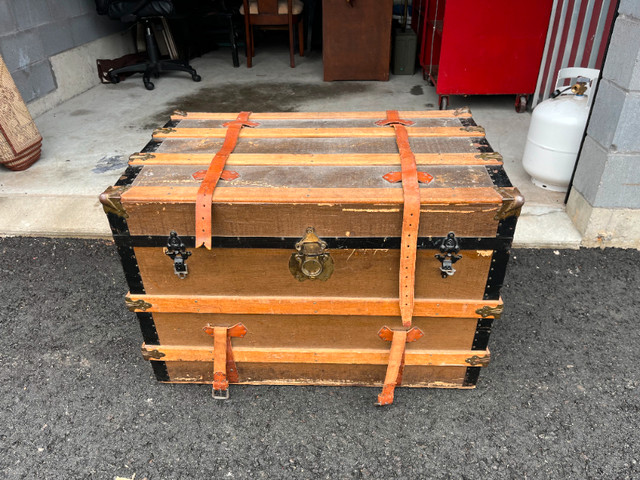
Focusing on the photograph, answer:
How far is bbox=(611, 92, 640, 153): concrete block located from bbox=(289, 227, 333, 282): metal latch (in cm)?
201

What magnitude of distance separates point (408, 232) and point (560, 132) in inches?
84.6

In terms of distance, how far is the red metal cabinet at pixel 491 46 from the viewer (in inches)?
169

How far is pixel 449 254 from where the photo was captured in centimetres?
170

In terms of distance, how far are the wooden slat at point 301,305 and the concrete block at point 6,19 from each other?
427cm

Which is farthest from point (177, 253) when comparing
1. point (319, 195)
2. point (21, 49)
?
point (21, 49)

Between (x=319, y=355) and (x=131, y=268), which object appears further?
(x=319, y=355)

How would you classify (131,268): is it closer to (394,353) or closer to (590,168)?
(394,353)

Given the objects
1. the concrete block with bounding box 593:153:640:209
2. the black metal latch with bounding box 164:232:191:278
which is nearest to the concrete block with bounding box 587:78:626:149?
the concrete block with bounding box 593:153:640:209

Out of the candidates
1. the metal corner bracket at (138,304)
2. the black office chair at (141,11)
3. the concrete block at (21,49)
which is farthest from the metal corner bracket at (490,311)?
the black office chair at (141,11)

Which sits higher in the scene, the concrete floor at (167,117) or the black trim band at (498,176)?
the black trim band at (498,176)

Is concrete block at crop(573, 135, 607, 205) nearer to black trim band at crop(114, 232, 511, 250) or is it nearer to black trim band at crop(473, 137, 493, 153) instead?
black trim band at crop(473, 137, 493, 153)

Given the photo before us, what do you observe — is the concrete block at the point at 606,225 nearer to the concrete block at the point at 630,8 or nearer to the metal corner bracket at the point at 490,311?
the concrete block at the point at 630,8

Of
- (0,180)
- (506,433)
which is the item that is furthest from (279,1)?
(506,433)

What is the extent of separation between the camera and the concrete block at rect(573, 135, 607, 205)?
109 inches
